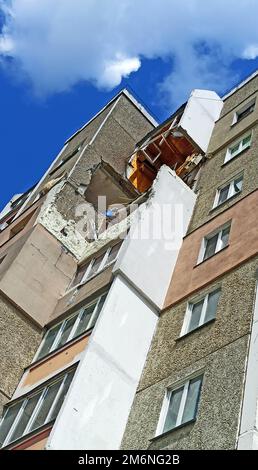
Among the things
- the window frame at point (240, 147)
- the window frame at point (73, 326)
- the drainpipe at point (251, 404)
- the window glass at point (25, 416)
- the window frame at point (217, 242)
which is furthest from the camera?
the window frame at point (240, 147)

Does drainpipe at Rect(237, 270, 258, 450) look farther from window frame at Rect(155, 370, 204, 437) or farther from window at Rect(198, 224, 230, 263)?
window at Rect(198, 224, 230, 263)

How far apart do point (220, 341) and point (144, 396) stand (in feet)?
5.90

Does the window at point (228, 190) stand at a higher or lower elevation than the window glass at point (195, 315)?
higher

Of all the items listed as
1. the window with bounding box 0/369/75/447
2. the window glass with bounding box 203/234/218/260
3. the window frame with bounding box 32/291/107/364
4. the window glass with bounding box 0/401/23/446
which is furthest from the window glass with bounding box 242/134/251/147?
the window glass with bounding box 0/401/23/446

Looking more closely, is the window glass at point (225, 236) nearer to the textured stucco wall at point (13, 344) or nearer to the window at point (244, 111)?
the textured stucco wall at point (13, 344)

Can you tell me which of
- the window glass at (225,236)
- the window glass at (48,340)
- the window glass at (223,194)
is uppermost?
the window glass at (48,340)

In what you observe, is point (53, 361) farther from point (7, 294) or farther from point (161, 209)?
point (161, 209)

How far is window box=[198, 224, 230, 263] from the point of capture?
14.6 metres

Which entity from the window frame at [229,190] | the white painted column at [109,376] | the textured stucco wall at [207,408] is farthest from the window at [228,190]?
the textured stucco wall at [207,408]

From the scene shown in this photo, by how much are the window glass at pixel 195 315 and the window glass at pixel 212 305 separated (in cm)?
21

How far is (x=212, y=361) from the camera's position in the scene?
36.3 ft

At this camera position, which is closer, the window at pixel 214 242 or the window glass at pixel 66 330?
the window glass at pixel 66 330

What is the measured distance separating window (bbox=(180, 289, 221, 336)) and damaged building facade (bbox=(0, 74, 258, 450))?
32mm

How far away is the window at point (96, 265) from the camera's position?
15930 millimetres
